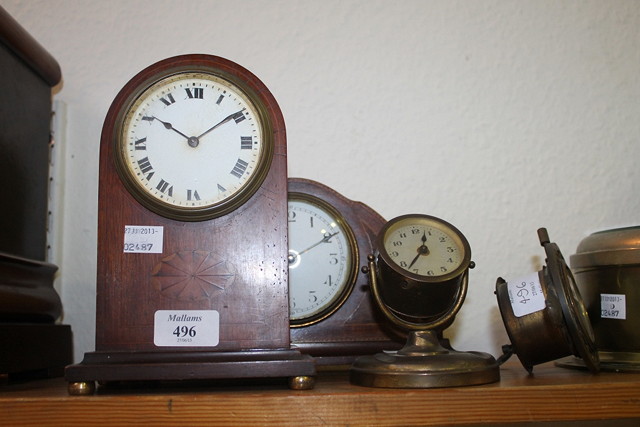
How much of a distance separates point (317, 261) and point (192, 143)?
354mm

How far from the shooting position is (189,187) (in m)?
1.05

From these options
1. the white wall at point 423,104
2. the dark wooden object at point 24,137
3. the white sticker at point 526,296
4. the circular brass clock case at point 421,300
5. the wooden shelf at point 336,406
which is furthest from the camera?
the white wall at point 423,104

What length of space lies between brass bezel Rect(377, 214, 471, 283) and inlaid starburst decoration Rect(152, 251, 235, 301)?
254 millimetres

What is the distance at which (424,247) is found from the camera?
115 centimetres

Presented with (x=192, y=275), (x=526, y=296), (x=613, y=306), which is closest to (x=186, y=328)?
(x=192, y=275)

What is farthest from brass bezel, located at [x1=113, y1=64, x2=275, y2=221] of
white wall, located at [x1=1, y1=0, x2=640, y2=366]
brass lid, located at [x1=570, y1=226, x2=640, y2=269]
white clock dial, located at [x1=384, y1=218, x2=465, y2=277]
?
brass lid, located at [x1=570, y1=226, x2=640, y2=269]

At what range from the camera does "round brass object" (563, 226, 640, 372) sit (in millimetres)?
1164

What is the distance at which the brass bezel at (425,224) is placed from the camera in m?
1.08

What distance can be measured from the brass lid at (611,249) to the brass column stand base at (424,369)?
0.30m

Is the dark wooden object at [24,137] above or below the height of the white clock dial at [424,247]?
above

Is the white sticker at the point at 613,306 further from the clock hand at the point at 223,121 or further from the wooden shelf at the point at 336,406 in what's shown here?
the clock hand at the point at 223,121

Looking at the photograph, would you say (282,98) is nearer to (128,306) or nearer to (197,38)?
(197,38)

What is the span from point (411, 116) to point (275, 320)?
0.64 meters

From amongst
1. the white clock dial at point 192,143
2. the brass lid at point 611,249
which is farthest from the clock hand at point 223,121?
the brass lid at point 611,249
